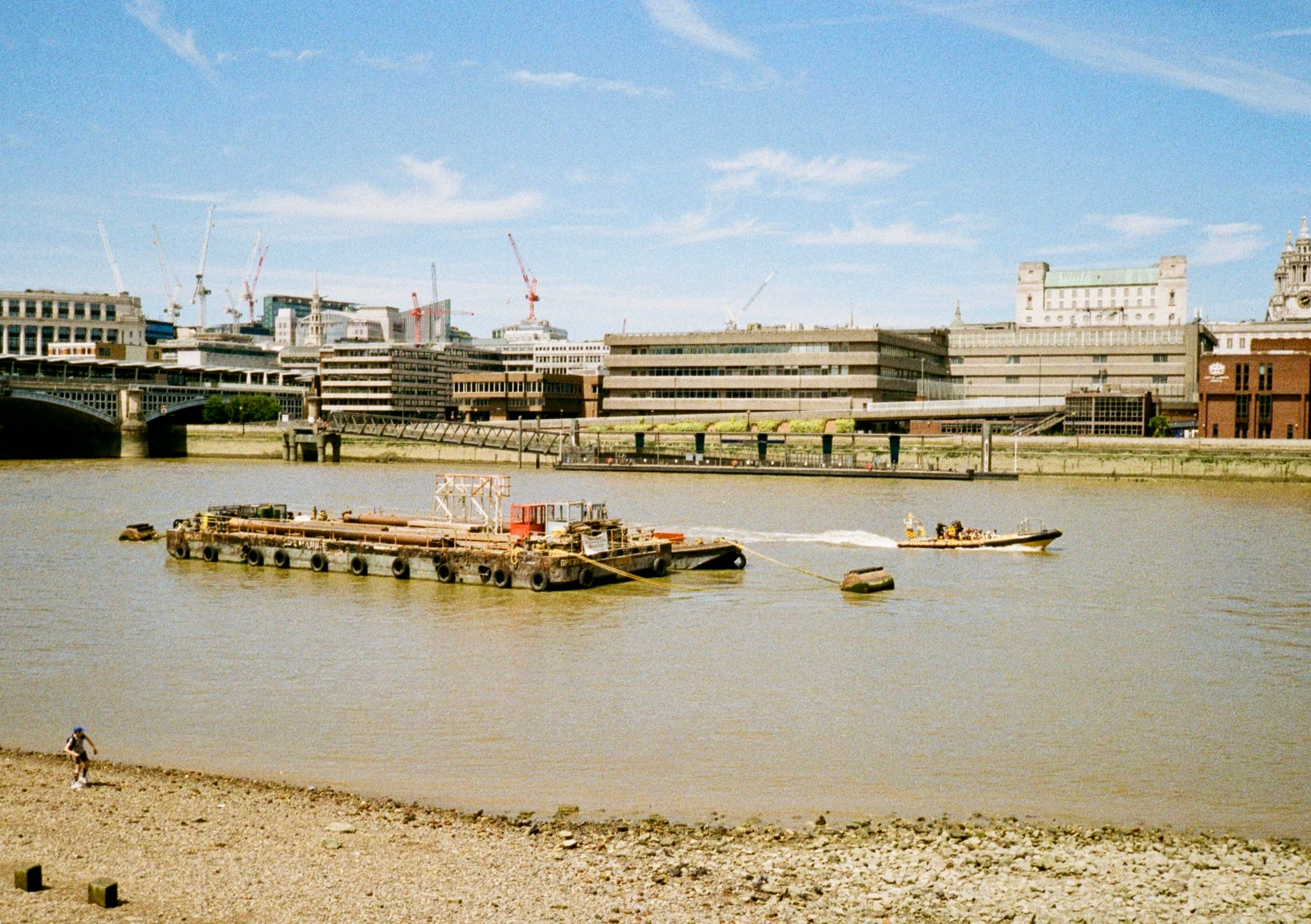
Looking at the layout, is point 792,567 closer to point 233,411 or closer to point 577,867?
point 577,867

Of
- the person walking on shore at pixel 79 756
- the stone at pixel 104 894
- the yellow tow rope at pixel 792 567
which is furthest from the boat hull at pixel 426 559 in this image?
the stone at pixel 104 894

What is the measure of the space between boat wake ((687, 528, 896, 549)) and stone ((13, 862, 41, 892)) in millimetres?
45912

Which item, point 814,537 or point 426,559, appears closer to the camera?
point 426,559

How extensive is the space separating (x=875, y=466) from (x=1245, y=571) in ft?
233

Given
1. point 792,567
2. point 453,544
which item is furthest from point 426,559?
point 792,567

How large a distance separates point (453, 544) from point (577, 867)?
3199cm

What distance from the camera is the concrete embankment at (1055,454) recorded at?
11981 cm

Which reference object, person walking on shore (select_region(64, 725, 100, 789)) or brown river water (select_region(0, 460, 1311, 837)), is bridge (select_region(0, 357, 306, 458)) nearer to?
brown river water (select_region(0, 460, 1311, 837))

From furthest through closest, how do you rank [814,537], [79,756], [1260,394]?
[1260,394] < [814,537] < [79,756]

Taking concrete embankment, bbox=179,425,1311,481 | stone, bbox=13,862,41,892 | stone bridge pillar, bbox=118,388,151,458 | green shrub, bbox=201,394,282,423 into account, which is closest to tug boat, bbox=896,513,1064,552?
stone, bbox=13,862,41,892

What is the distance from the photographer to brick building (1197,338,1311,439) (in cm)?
12838

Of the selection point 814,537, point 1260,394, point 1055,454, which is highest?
point 1260,394

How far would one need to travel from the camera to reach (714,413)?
167500 mm

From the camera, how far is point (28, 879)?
16062 mm
